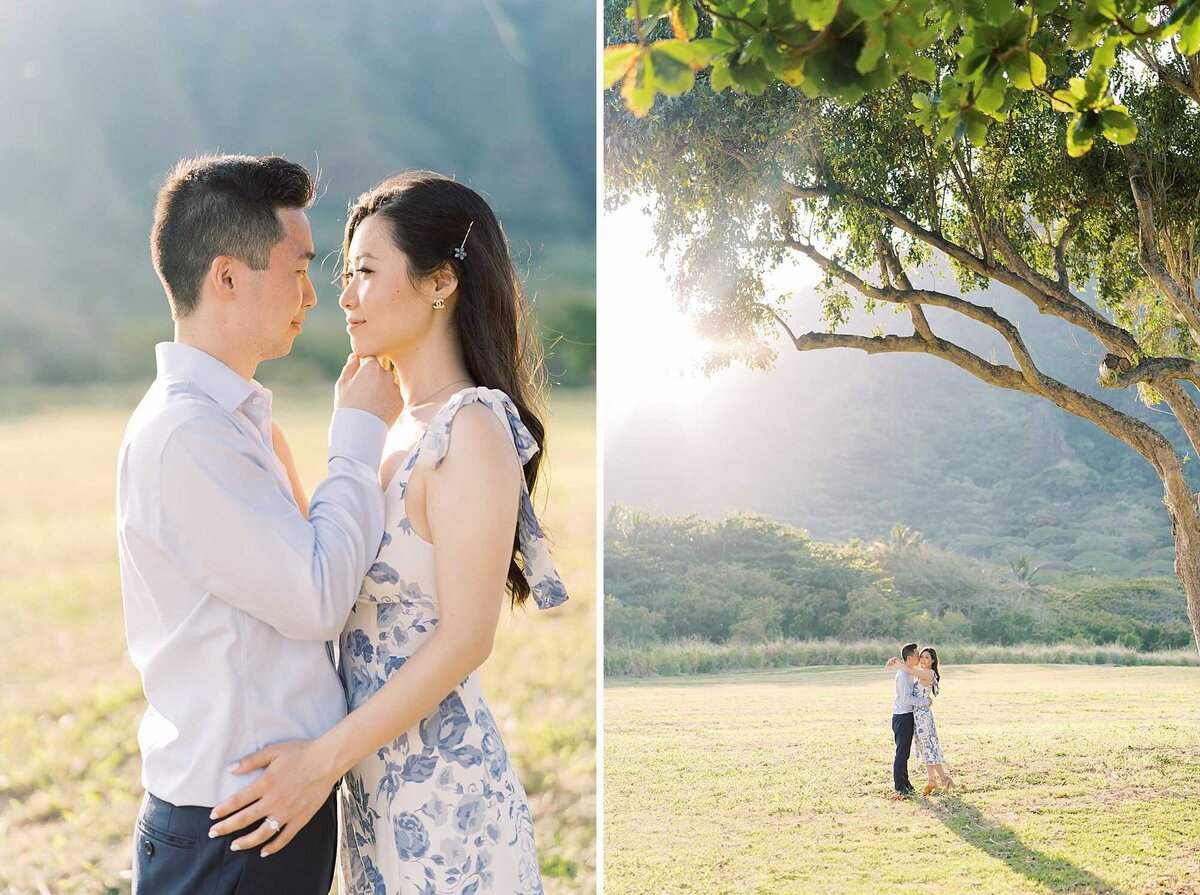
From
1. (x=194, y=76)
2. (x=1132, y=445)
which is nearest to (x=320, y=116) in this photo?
(x=194, y=76)

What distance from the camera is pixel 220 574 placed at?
1.04 meters

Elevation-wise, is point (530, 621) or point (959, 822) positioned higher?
point (530, 621)

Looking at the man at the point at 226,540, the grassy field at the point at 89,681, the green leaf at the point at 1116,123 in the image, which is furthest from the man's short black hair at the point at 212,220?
the grassy field at the point at 89,681

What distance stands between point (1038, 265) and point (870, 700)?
169 centimetres

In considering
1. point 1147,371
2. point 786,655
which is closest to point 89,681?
point 786,655

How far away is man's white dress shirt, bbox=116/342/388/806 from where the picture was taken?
104 centimetres

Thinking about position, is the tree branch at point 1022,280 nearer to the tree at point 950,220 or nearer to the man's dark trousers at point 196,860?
the tree at point 950,220

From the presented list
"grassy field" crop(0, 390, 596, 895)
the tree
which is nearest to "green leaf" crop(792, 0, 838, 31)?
the tree

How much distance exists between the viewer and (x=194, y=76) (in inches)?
204

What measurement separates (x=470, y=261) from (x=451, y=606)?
Result: 16.6 inches

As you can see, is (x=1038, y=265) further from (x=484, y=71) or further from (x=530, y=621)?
(x=484, y=71)

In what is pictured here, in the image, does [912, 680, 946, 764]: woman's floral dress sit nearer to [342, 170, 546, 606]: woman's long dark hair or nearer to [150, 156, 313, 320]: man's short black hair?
[342, 170, 546, 606]: woman's long dark hair

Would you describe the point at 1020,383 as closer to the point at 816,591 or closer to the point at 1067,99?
the point at 816,591

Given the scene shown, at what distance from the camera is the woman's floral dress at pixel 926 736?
4.00 meters
